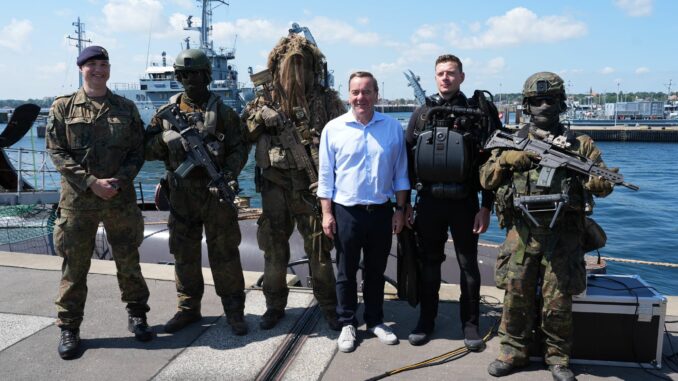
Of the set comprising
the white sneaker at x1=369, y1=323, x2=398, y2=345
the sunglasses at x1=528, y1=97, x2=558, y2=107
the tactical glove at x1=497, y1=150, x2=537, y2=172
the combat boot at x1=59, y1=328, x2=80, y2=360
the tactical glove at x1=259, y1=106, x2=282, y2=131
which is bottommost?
the combat boot at x1=59, y1=328, x2=80, y2=360

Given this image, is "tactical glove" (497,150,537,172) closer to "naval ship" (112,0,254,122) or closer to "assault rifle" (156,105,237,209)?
"assault rifle" (156,105,237,209)

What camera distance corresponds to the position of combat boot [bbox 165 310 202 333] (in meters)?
4.29

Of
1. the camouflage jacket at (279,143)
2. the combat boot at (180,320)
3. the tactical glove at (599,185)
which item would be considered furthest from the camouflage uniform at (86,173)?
the tactical glove at (599,185)

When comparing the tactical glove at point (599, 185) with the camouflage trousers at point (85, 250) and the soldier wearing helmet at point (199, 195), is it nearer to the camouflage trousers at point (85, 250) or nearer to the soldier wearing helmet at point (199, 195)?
the soldier wearing helmet at point (199, 195)

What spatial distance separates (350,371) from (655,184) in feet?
104

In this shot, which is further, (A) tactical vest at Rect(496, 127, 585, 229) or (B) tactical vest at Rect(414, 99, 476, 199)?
(B) tactical vest at Rect(414, 99, 476, 199)

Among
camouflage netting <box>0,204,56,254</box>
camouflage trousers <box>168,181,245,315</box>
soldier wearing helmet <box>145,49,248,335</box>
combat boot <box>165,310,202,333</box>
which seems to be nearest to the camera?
soldier wearing helmet <box>145,49,248,335</box>

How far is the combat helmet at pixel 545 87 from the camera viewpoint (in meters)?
3.49

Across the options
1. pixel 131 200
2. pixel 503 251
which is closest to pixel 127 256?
pixel 131 200

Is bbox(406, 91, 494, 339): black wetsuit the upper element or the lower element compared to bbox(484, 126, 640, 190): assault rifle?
lower

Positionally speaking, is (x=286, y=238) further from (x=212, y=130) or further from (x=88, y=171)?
(x=88, y=171)

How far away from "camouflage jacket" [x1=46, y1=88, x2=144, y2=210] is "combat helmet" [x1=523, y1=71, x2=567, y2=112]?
9.70 feet

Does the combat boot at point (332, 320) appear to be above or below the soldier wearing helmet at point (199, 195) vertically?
below

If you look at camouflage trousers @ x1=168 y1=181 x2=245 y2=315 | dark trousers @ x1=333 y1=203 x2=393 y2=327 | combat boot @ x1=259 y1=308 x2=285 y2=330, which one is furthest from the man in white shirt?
camouflage trousers @ x1=168 y1=181 x2=245 y2=315
